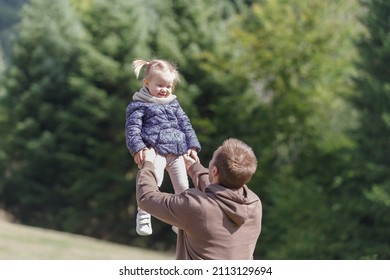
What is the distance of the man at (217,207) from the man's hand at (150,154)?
210 millimetres

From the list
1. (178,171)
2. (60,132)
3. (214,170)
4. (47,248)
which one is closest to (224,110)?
(60,132)

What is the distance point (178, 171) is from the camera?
4.73m

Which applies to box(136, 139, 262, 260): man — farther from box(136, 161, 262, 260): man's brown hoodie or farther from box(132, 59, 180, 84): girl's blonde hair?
box(132, 59, 180, 84): girl's blonde hair

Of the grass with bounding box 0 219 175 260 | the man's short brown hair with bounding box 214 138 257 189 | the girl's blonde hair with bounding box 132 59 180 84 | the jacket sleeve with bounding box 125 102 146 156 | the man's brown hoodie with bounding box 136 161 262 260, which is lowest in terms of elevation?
the man's brown hoodie with bounding box 136 161 262 260

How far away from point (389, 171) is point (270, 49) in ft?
26.8

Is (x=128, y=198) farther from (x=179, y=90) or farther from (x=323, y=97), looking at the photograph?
(x=323, y=97)

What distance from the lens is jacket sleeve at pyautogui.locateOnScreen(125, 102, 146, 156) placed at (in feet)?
14.8

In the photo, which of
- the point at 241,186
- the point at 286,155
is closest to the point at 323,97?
the point at 286,155

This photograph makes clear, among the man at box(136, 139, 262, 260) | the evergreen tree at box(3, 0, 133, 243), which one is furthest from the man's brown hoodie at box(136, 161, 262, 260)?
the evergreen tree at box(3, 0, 133, 243)

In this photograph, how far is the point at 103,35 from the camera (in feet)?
102

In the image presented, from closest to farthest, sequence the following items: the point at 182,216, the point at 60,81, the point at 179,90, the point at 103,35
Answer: the point at 182,216 < the point at 179,90 < the point at 103,35 < the point at 60,81

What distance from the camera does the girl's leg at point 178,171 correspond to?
4719mm

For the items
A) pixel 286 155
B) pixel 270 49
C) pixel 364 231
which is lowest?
pixel 364 231

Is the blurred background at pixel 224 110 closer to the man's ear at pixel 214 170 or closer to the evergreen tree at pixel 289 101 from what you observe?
the evergreen tree at pixel 289 101
